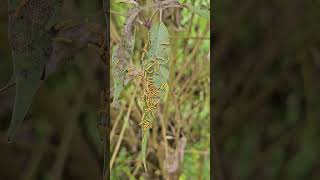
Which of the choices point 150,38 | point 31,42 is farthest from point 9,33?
point 150,38

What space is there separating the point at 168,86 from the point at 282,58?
12 cm

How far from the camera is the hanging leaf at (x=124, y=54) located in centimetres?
58

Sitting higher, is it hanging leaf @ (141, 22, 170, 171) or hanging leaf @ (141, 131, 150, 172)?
hanging leaf @ (141, 22, 170, 171)

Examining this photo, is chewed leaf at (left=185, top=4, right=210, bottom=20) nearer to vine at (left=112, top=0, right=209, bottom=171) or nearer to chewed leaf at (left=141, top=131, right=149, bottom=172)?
vine at (left=112, top=0, right=209, bottom=171)

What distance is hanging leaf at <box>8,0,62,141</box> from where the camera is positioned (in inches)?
22.5

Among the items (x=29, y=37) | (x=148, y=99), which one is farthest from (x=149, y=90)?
(x=29, y=37)

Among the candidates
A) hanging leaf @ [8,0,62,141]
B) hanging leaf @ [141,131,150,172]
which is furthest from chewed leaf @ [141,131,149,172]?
hanging leaf @ [8,0,62,141]

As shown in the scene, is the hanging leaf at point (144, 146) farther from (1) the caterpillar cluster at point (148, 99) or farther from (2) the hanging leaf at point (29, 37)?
(2) the hanging leaf at point (29, 37)

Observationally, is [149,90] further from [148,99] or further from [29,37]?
[29,37]

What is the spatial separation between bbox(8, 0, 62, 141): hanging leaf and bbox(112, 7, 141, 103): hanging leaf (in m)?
0.06

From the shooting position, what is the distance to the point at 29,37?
571 mm

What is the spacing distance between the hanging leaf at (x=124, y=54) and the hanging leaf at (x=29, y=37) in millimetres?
62

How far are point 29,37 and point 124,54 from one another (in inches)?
3.4

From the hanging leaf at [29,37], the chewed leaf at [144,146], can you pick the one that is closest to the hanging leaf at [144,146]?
the chewed leaf at [144,146]
